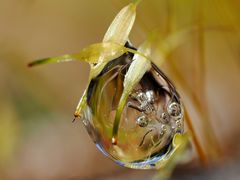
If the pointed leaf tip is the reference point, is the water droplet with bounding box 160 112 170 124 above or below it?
below

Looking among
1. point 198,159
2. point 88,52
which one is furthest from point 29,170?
point 88,52

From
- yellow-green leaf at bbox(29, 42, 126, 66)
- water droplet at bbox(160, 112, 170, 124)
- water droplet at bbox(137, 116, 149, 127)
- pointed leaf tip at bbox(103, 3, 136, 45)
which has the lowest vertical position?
water droplet at bbox(160, 112, 170, 124)

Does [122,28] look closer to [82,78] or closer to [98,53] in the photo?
[98,53]

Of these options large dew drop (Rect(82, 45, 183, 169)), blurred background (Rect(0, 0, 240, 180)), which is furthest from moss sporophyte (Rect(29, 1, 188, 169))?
blurred background (Rect(0, 0, 240, 180))

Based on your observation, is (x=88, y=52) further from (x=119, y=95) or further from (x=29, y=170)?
(x=29, y=170)

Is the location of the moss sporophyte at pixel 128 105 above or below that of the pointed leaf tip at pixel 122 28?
below

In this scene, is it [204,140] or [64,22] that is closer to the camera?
[204,140]

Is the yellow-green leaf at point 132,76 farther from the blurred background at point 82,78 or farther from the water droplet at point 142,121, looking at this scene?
the blurred background at point 82,78

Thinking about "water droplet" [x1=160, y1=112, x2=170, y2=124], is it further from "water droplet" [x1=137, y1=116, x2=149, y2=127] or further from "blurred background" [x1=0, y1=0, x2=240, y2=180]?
"blurred background" [x1=0, y1=0, x2=240, y2=180]

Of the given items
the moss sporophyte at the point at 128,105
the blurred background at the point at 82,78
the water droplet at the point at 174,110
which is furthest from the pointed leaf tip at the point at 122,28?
the blurred background at the point at 82,78
